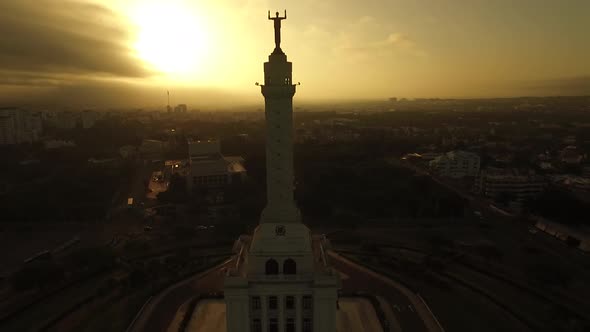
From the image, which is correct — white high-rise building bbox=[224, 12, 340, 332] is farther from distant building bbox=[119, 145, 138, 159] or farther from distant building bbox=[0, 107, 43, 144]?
distant building bbox=[0, 107, 43, 144]

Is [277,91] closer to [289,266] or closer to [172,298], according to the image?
[289,266]

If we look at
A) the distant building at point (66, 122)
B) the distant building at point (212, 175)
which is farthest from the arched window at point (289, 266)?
the distant building at point (66, 122)

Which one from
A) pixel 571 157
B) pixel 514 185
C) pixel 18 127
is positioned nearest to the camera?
pixel 514 185

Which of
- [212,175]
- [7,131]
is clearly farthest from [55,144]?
[212,175]

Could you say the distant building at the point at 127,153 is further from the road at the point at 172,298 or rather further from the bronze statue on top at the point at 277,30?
the bronze statue on top at the point at 277,30

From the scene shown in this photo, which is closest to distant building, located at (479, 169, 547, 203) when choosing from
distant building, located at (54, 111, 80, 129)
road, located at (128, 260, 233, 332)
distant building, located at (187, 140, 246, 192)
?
distant building, located at (187, 140, 246, 192)
